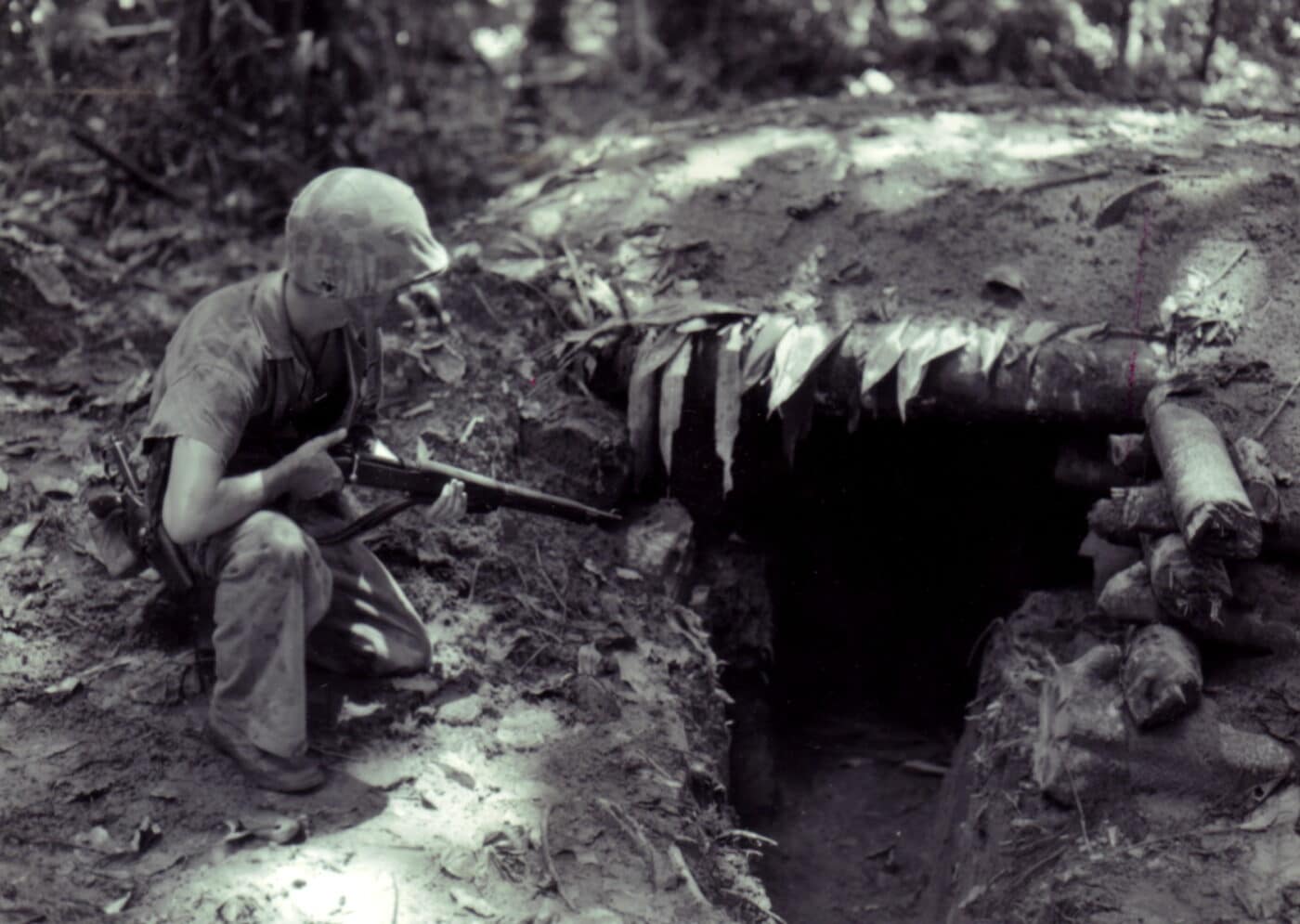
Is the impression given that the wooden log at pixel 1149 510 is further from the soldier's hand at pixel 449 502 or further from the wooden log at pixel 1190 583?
the soldier's hand at pixel 449 502

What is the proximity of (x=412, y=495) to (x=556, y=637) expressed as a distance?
2.66ft

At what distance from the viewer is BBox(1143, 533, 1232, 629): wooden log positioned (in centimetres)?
443

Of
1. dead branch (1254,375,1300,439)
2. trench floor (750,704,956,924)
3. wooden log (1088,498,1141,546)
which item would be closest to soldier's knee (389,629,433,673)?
trench floor (750,704,956,924)

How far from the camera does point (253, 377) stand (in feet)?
12.7

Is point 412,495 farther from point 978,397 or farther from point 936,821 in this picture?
point 936,821

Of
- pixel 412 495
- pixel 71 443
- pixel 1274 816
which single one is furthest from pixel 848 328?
pixel 71 443

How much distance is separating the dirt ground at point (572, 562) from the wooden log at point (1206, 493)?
40 cm

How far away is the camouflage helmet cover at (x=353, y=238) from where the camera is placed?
3.85 meters

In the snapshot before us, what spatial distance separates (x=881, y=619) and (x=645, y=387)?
1828 millimetres

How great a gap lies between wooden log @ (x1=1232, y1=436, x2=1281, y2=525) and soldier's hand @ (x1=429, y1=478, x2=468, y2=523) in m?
2.46

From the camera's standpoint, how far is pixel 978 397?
541 cm

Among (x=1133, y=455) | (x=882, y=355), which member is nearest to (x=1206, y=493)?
(x=1133, y=455)

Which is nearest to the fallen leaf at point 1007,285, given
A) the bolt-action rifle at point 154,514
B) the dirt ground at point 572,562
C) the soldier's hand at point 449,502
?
the dirt ground at point 572,562

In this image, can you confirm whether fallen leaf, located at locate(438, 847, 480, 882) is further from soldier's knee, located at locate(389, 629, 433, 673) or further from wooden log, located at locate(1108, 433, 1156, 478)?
wooden log, located at locate(1108, 433, 1156, 478)
